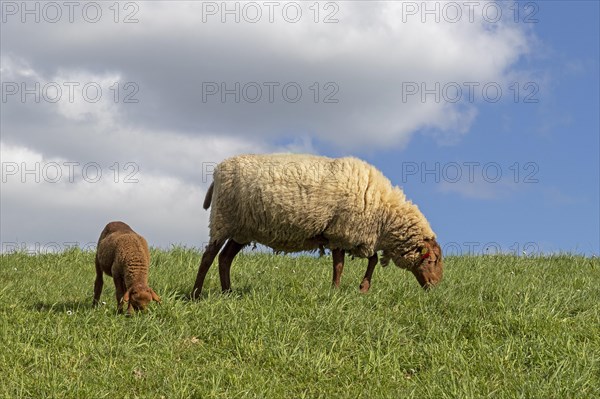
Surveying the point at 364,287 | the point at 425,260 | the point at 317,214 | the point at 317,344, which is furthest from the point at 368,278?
the point at 317,344

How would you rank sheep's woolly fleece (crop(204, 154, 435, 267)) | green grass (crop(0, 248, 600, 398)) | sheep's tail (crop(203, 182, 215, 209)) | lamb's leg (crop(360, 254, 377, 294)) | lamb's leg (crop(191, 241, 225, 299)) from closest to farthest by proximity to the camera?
1. green grass (crop(0, 248, 600, 398))
2. sheep's woolly fleece (crop(204, 154, 435, 267))
3. lamb's leg (crop(360, 254, 377, 294))
4. lamb's leg (crop(191, 241, 225, 299))
5. sheep's tail (crop(203, 182, 215, 209))

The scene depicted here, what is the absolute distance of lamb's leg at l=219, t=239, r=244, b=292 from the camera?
10289mm

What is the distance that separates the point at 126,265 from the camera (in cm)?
877

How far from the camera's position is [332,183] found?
9812 mm

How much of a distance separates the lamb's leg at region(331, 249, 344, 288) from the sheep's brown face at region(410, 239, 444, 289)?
1.22 m

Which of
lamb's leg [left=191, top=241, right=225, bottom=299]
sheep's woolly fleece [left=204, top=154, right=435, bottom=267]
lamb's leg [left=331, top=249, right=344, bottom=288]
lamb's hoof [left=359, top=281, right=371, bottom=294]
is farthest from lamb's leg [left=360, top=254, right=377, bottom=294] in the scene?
lamb's leg [left=191, top=241, right=225, bottom=299]

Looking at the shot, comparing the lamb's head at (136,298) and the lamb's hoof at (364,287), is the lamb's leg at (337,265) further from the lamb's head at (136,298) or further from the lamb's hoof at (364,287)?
the lamb's head at (136,298)

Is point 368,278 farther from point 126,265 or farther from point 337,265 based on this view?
point 126,265

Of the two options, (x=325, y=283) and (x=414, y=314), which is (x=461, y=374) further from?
(x=325, y=283)

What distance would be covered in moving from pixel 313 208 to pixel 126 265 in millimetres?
2615

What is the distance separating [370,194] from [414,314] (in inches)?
84.7

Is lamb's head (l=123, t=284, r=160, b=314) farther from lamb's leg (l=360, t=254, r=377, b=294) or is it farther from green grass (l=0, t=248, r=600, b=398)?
lamb's leg (l=360, t=254, r=377, b=294)

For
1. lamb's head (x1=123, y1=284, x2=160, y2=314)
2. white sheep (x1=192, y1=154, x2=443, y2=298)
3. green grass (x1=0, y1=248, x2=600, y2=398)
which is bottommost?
green grass (x1=0, y1=248, x2=600, y2=398)

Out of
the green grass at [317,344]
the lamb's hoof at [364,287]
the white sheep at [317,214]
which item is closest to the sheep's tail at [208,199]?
the white sheep at [317,214]
